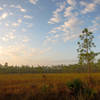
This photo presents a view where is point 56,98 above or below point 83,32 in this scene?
below

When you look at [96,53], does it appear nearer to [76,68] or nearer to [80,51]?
[80,51]

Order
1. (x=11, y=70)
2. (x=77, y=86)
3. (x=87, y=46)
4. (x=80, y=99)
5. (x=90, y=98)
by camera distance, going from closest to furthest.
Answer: (x=80, y=99)
(x=90, y=98)
(x=77, y=86)
(x=87, y=46)
(x=11, y=70)

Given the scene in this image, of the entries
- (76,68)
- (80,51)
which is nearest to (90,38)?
(80,51)

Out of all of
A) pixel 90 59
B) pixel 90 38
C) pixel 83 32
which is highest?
pixel 83 32

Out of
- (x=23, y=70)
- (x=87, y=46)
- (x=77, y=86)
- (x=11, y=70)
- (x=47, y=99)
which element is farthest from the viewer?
(x=23, y=70)

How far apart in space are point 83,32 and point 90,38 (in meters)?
1.41

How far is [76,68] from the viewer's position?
287 feet

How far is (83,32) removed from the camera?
52.6ft

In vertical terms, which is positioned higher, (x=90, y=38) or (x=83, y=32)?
(x=83, y=32)

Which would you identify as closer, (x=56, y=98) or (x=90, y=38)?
(x=56, y=98)

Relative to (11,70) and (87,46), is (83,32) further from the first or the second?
(11,70)

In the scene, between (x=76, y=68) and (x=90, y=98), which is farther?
(x=76, y=68)

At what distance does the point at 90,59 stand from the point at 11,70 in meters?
79.2

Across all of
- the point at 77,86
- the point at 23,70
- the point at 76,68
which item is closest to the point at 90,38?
the point at 77,86
